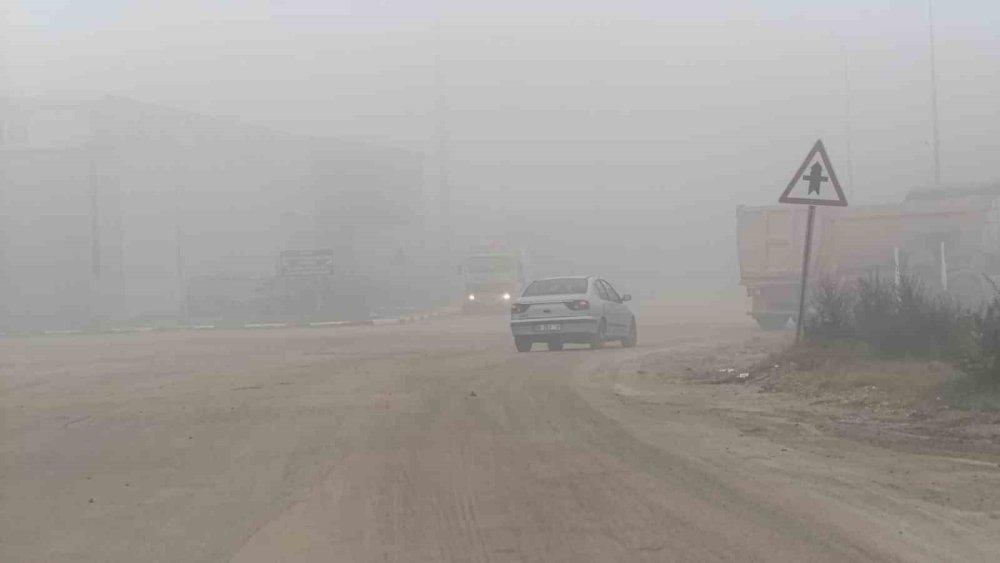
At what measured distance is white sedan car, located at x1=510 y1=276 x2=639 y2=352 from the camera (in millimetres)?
20953

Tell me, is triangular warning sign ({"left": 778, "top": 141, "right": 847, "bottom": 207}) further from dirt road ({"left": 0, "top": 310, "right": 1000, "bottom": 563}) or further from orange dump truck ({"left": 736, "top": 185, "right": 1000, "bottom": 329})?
orange dump truck ({"left": 736, "top": 185, "right": 1000, "bottom": 329})

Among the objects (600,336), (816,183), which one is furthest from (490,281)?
(816,183)

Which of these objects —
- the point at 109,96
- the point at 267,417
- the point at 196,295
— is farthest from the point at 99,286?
the point at 267,417

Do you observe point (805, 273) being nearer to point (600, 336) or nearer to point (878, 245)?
point (600, 336)

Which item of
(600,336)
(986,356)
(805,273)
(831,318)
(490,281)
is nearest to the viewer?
(986,356)

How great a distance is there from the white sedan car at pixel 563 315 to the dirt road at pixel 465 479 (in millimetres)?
6210

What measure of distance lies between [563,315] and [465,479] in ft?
43.2

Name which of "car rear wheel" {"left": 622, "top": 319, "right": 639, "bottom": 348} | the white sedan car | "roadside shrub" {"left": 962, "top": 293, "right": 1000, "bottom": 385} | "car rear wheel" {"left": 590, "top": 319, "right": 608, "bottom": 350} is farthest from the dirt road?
"car rear wheel" {"left": 622, "top": 319, "right": 639, "bottom": 348}

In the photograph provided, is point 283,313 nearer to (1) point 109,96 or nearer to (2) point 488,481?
(1) point 109,96

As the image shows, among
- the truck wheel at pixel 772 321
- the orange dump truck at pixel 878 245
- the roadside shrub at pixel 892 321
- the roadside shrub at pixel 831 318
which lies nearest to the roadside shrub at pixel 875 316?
the roadside shrub at pixel 892 321

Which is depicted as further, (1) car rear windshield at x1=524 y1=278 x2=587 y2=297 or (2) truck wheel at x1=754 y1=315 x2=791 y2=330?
(2) truck wheel at x1=754 y1=315 x2=791 y2=330

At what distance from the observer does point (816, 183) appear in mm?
13617

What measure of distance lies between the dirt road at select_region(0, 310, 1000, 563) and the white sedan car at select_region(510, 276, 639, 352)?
621 cm

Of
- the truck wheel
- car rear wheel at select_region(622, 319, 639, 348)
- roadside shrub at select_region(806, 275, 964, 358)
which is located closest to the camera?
roadside shrub at select_region(806, 275, 964, 358)
